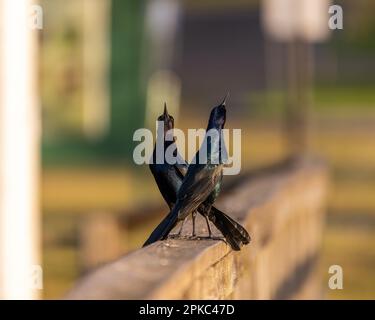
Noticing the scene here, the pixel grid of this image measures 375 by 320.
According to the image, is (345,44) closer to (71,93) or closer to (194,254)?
(71,93)

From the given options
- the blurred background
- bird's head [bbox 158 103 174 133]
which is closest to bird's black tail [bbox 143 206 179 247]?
bird's head [bbox 158 103 174 133]

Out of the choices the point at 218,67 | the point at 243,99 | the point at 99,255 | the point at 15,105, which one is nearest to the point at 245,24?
the point at 218,67

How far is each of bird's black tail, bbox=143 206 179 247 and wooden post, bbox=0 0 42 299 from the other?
2.92m

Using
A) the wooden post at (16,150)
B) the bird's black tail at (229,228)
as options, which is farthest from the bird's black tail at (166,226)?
the wooden post at (16,150)

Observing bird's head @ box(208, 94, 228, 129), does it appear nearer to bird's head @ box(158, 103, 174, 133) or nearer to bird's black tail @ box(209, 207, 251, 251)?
bird's head @ box(158, 103, 174, 133)

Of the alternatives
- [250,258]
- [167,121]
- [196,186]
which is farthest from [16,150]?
[196,186]

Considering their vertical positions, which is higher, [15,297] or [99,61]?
[99,61]

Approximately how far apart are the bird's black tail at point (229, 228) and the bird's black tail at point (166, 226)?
17 cm

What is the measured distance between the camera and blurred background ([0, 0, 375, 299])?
1634 centimetres

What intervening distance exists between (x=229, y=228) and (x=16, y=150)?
3.44m

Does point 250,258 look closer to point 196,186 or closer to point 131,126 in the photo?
point 196,186

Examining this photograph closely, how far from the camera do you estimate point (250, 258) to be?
21.3ft

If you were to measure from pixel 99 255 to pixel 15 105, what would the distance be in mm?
4751

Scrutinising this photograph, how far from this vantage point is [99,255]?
12820 millimetres
